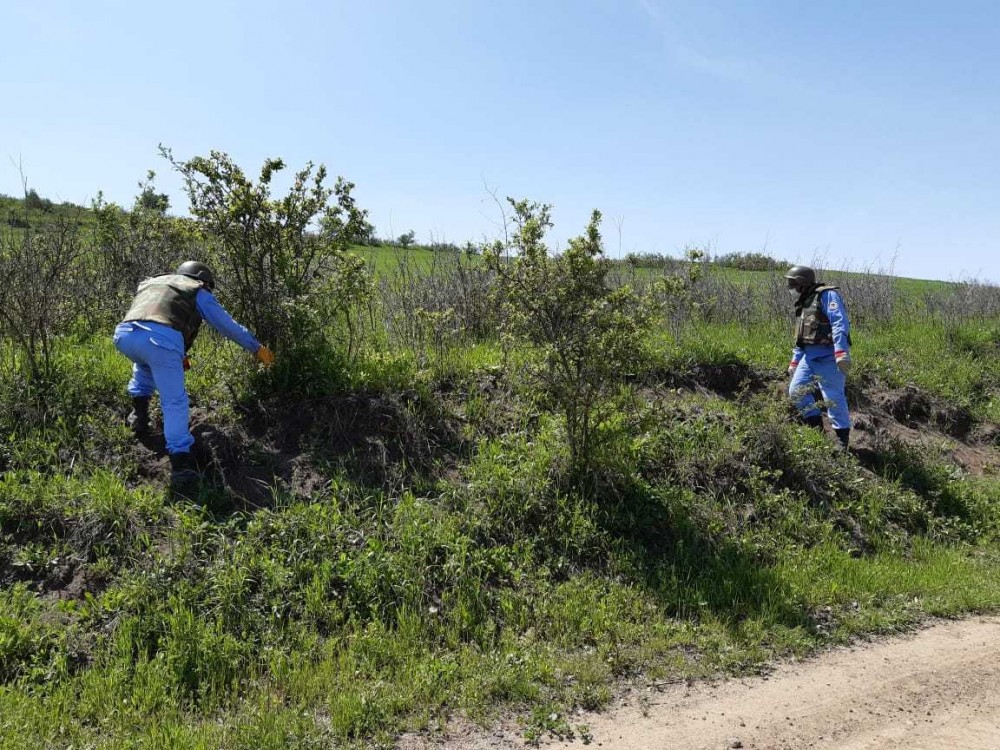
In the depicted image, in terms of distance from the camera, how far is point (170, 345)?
556 cm

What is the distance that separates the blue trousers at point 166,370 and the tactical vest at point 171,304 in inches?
5.3

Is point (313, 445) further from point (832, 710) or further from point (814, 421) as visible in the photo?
point (814, 421)

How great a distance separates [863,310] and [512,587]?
12.2 meters

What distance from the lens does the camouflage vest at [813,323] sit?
26.3 feet

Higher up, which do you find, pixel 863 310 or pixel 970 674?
pixel 863 310

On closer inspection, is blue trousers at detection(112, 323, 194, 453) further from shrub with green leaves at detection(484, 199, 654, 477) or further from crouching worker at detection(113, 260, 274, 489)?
shrub with green leaves at detection(484, 199, 654, 477)

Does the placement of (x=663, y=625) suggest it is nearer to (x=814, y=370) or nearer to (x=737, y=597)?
(x=737, y=597)

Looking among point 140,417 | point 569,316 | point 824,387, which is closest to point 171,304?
point 140,417

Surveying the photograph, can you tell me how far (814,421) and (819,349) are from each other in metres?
0.92

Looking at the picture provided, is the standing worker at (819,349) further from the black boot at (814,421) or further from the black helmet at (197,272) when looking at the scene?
the black helmet at (197,272)

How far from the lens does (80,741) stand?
11.2 ft

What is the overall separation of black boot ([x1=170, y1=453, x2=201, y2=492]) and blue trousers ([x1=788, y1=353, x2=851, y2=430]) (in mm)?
6541

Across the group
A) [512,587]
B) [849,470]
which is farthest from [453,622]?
[849,470]

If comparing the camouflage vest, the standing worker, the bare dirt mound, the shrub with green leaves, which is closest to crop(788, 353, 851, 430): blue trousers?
the standing worker
